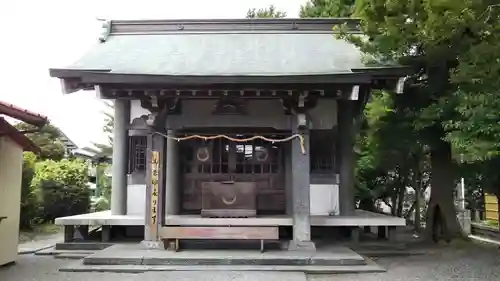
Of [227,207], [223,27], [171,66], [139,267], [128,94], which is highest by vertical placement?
[223,27]

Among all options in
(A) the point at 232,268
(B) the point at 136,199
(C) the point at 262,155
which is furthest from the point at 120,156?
(A) the point at 232,268

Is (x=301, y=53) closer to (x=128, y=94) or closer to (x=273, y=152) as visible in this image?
(x=273, y=152)

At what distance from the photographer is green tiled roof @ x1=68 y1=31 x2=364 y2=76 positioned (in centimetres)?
990

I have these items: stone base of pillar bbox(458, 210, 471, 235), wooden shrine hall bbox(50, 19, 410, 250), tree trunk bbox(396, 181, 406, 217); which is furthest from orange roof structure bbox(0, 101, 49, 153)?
stone base of pillar bbox(458, 210, 471, 235)

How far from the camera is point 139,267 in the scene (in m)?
8.08

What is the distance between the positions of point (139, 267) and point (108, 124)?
21.5 m

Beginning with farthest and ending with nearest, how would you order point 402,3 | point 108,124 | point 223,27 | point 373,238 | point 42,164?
point 108,124
point 42,164
point 223,27
point 373,238
point 402,3

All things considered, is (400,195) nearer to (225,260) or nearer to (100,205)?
(225,260)

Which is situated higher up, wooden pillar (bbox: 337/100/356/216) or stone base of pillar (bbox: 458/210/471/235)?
wooden pillar (bbox: 337/100/356/216)

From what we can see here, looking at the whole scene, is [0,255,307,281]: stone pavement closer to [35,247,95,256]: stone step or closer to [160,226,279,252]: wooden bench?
[160,226,279,252]: wooden bench

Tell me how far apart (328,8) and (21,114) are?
1235 cm

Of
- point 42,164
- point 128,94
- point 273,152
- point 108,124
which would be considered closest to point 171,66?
point 128,94

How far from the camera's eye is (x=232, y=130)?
1060 centimetres

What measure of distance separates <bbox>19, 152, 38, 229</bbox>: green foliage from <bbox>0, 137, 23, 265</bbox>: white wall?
5.87m
